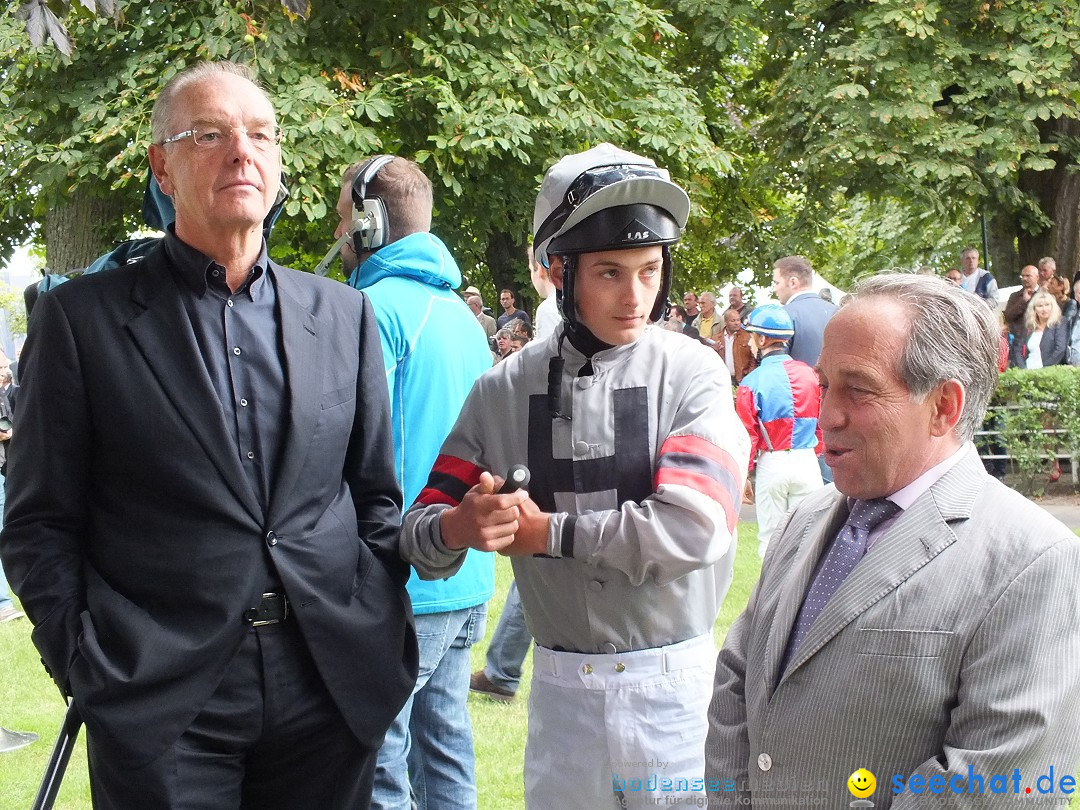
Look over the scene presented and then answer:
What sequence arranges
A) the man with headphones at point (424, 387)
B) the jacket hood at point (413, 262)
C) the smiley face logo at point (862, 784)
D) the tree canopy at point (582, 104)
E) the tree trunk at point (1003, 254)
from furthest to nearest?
the tree trunk at point (1003, 254) < the tree canopy at point (582, 104) < the jacket hood at point (413, 262) < the man with headphones at point (424, 387) < the smiley face logo at point (862, 784)

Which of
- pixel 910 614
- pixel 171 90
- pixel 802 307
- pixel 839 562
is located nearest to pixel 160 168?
pixel 171 90

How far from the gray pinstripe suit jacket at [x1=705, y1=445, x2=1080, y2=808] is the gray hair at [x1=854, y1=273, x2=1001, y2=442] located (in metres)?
0.14

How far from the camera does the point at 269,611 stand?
2.56m

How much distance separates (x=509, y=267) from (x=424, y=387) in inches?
624

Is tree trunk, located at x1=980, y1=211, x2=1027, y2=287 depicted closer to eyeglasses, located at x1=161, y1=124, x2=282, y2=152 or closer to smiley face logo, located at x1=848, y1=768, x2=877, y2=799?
eyeglasses, located at x1=161, y1=124, x2=282, y2=152

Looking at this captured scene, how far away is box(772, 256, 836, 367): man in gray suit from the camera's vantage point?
939 cm

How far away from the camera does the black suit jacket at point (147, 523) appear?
2422mm

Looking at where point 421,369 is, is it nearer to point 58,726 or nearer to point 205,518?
point 205,518

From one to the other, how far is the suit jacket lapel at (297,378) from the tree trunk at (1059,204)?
1690 cm

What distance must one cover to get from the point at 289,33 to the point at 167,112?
11134 mm

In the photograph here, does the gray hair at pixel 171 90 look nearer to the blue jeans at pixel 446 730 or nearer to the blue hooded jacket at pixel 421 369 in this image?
the blue hooded jacket at pixel 421 369

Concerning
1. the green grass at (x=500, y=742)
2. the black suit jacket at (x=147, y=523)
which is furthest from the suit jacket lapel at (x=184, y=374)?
the green grass at (x=500, y=742)

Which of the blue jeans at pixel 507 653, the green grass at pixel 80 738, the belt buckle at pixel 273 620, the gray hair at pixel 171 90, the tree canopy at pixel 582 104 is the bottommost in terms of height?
the green grass at pixel 80 738

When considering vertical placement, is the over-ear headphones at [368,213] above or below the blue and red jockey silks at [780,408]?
above
